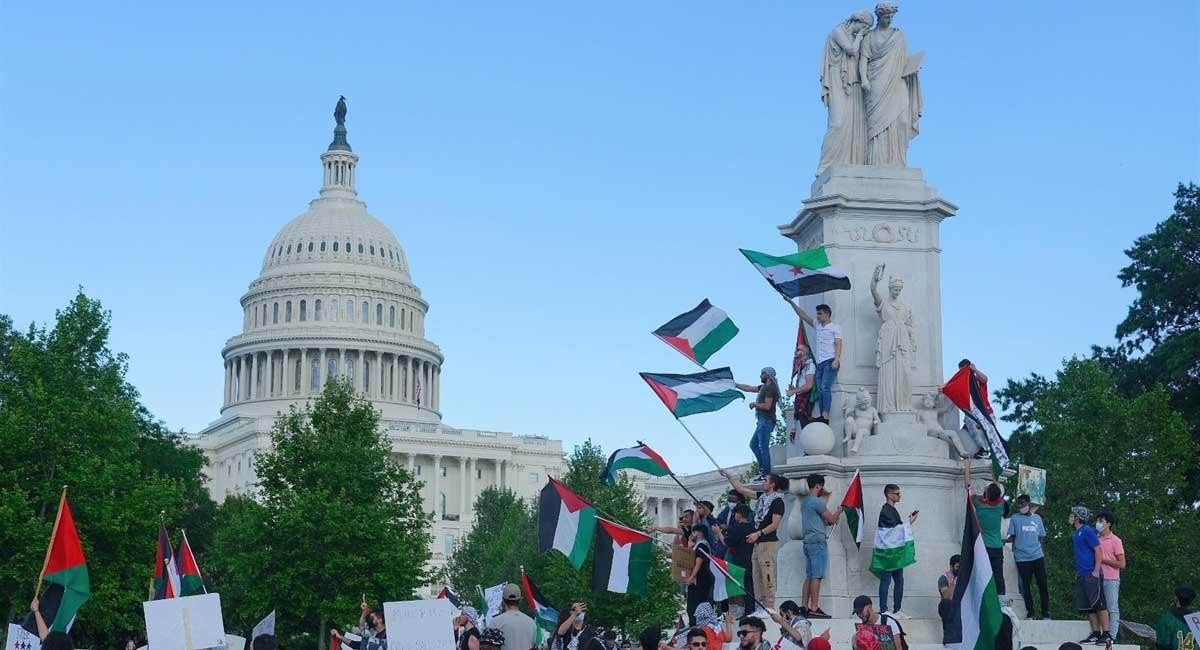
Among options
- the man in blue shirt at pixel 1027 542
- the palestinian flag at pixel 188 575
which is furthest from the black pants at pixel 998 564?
the palestinian flag at pixel 188 575

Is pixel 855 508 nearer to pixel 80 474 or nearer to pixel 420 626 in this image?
pixel 420 626

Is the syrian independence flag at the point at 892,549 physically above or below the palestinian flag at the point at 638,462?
below

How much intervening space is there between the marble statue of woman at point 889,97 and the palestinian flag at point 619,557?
657cm

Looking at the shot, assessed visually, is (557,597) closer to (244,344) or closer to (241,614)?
(241,614)

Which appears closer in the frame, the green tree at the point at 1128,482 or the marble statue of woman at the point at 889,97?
the marble statue of woman at the point at 889,97

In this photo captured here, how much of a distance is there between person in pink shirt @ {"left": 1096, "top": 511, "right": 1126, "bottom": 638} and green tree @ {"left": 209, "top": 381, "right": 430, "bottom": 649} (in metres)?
33.0

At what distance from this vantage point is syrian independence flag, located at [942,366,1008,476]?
20.8m

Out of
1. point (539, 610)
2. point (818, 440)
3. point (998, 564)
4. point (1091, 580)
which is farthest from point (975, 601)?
point (539, 610)

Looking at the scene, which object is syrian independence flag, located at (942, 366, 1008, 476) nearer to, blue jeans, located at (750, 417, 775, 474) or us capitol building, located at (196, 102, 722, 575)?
blue jeans, located at (750, 417, 775, 474)

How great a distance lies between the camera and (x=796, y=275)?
21.4 m

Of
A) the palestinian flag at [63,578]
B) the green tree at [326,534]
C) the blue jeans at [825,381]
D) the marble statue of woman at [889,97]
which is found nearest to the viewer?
the palestinian flag at [63,578]

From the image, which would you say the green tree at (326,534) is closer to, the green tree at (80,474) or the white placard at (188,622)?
the green tree at (80,474)

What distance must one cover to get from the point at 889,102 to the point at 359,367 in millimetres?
124233

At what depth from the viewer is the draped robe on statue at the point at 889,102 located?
2294 cm
